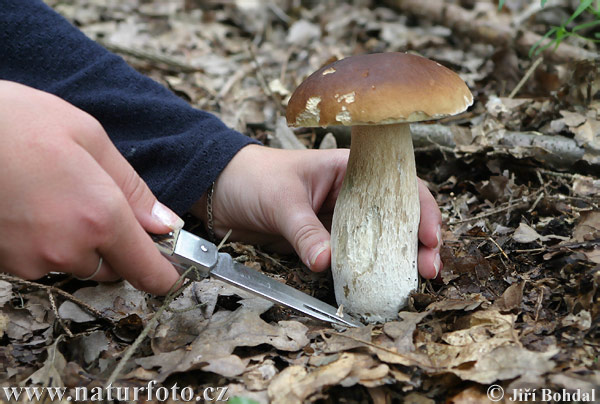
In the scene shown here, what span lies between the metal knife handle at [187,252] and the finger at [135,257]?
5 cm

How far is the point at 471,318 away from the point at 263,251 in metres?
1.27

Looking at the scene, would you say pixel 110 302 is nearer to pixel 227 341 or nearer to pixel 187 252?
pixel 187 252

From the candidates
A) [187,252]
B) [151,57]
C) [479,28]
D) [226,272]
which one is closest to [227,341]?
[226,272]

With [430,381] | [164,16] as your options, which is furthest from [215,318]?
[164,16]

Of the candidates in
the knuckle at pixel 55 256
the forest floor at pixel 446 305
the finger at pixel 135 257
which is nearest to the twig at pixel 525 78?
the forest floor at pixel 446 305

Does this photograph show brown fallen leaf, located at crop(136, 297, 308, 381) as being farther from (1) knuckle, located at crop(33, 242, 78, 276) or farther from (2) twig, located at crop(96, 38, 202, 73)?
(2) twig, located at crop(96, 38, 202, 73)

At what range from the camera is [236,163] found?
8.61ft

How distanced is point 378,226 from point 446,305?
0.42 metres

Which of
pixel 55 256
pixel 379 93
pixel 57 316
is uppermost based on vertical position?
pixel 379 93

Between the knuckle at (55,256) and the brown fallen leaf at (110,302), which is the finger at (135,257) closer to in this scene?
the knuckle at (55,256)

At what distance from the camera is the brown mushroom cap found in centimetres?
163

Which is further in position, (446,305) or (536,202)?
(536,202)

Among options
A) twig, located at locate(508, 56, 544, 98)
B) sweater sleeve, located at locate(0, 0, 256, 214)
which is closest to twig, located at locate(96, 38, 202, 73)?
sweater sleeve, located at locate(0, 0, 256, 214)

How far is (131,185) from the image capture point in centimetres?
170
